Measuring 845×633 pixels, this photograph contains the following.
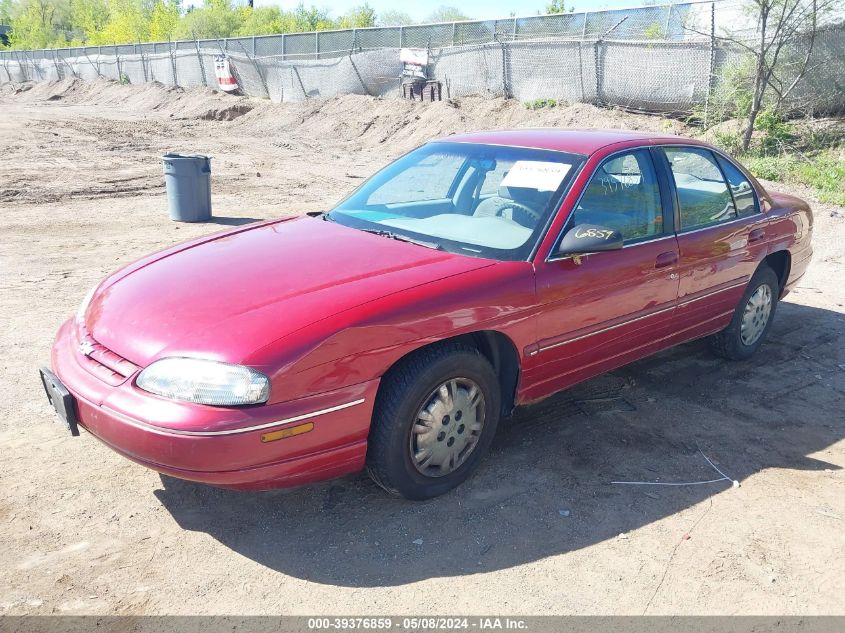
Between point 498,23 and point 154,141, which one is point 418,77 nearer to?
point 498,23

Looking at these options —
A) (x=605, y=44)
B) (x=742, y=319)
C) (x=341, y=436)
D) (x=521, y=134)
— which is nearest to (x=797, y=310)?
(x=742, y=319)

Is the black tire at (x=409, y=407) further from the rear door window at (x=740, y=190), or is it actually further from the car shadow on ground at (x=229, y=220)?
the car shadow on ground at (x=229, y=220)

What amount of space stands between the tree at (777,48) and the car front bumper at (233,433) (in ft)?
41.0

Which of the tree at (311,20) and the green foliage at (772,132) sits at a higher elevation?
the tree at (311,20)

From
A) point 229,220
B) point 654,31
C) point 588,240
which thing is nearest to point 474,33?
point 654,31

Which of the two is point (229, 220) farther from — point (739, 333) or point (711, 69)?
point (711, 69)

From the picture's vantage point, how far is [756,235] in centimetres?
517

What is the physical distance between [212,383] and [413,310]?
2.98 feet

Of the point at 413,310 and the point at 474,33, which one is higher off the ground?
the point at 474,33

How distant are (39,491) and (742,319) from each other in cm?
466

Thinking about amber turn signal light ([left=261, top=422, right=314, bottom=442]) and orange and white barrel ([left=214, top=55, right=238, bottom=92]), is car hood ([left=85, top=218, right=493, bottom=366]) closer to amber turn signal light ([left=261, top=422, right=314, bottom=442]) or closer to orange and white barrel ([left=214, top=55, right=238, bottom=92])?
amber turn signal light ([left=261, top=422, right=314, bottom=442])

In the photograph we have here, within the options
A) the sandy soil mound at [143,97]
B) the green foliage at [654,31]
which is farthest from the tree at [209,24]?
the green foliage at [654,31]

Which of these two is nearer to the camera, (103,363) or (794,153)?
(103,363)

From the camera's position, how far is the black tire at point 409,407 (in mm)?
3176
